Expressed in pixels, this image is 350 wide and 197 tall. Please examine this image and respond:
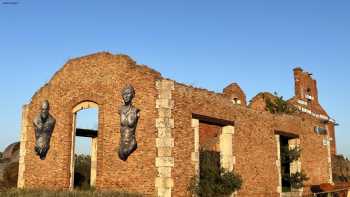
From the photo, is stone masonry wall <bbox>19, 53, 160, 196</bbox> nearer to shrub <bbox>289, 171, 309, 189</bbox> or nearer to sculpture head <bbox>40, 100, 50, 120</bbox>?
sculpture head <bbox>40, 100, 50, 120</bbox>

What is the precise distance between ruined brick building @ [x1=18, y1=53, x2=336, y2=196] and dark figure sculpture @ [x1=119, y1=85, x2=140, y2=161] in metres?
0.18

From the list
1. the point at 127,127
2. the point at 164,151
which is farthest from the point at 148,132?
the point at 164,151

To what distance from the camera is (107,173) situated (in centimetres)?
1219

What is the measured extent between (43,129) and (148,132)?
4.43 m

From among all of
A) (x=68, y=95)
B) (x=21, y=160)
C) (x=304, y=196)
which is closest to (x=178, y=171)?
(x=68, y=95)

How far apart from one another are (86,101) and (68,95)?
0.86 m

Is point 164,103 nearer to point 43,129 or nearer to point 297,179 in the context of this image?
point 43,129

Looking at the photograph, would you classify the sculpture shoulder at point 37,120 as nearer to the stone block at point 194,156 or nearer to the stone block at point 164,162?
the stone block at point 164,162

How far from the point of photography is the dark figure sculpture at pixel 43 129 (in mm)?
13914

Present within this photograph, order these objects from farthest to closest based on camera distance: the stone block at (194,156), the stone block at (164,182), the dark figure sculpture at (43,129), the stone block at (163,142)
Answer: the dark figure sculpture at (43,129) → the stone block at (194,156) → the stone block at (163,142) → the stone block at (164,182)

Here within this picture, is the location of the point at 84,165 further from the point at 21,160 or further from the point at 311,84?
the point at 311,84

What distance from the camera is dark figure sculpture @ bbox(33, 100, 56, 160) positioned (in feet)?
45.6

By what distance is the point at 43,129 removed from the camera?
14055mm

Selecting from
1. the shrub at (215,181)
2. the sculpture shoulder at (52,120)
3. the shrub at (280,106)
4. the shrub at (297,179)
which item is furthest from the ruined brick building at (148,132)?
the shrub at (280,106)
